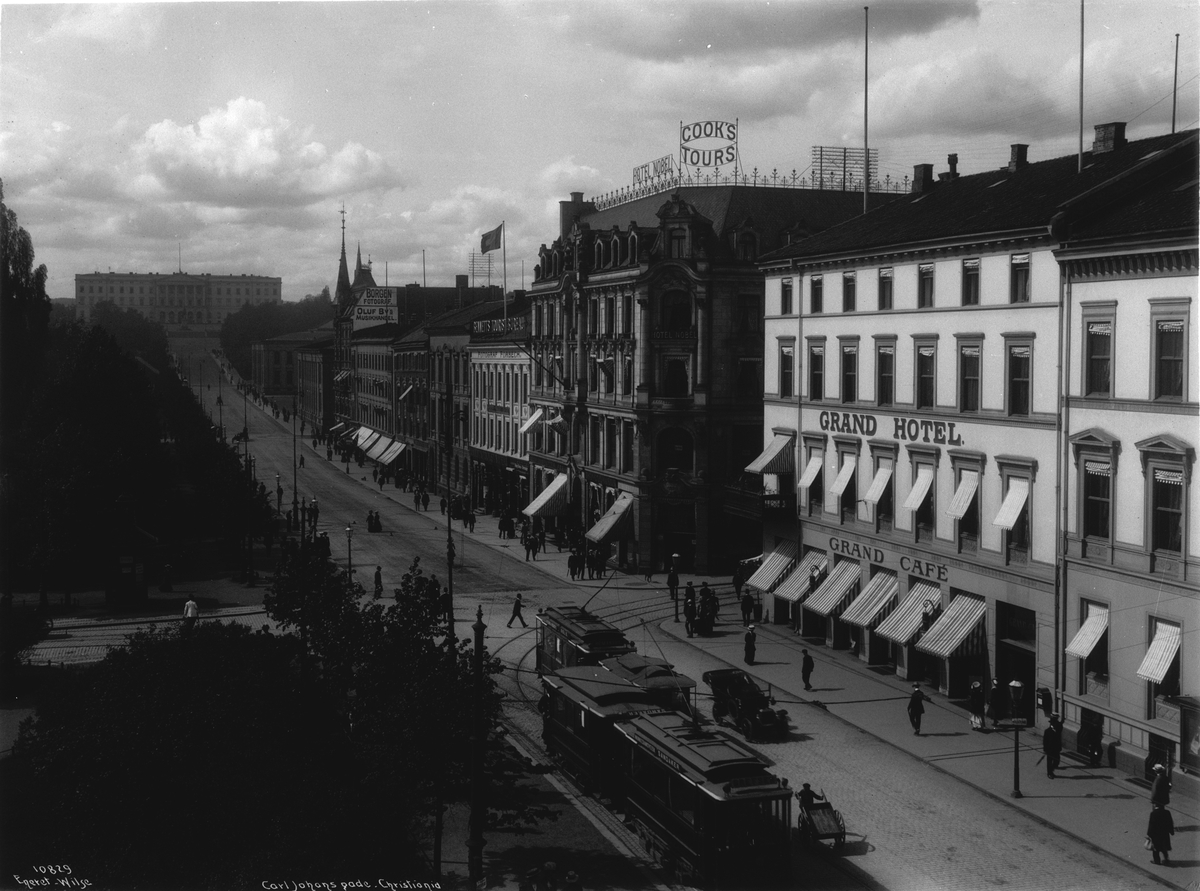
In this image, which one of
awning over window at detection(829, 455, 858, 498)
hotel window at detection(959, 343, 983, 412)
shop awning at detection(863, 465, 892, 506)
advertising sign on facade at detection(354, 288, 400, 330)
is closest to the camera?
hotel window at detection(959, 343, 983, 412)

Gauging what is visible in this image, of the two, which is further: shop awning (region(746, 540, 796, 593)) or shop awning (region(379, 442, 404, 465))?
shop awning (region(379, 442, 404, 465))

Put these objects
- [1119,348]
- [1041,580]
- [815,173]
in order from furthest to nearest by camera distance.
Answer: [815,173] → [1041,580] → [1119,348]

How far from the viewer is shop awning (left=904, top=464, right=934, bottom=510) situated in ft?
135

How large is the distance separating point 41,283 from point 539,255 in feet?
110

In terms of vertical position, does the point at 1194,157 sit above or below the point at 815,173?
below

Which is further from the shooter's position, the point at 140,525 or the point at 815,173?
the point at 815,173

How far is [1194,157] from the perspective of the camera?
33688 mm

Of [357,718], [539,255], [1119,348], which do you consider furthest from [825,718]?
[539,255]

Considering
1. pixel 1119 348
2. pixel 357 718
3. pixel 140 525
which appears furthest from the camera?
pixel 140 525

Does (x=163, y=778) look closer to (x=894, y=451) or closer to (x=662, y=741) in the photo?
(x=662, y=741)

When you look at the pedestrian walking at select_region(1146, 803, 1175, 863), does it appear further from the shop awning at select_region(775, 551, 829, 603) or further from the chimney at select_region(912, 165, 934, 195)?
the chimney at select_region(912, 165, 934, 195)

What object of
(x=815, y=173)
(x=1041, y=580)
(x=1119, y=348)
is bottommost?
(x=1041, y=580)

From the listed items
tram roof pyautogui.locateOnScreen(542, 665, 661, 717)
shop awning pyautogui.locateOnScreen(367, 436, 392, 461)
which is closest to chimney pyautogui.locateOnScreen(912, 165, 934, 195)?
tram roof pyautogui.locateOnScreen(542, 665, 661, 717)

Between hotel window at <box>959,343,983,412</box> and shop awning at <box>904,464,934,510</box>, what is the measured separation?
283 cm
